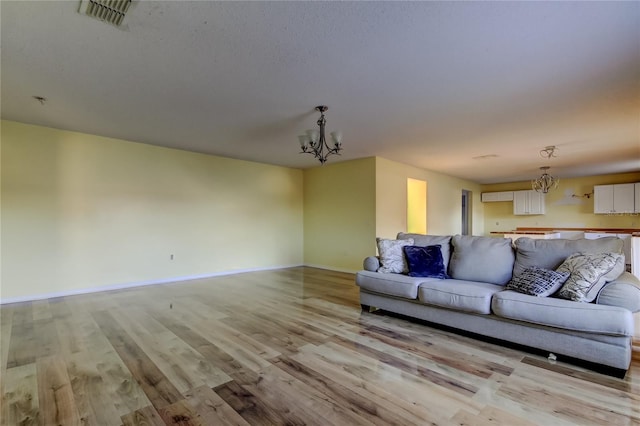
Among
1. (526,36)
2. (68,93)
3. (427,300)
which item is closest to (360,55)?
(526,36)

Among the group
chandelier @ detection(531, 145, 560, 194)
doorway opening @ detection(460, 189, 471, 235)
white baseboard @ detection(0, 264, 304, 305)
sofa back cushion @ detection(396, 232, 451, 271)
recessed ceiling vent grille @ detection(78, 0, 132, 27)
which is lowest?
white baseboard @ detection(0, 264, 304, 305)

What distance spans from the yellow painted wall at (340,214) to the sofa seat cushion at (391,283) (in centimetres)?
238

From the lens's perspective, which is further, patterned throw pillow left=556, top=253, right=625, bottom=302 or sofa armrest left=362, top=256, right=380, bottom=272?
sofa armrest left=362, top=256, right=380, bottom=272

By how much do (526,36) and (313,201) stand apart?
548 centimetres

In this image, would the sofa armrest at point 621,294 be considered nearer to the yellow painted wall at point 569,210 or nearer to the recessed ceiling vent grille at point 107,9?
the recessed ceiling vent grille at point 107,9

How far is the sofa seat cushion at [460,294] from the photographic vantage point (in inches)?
107

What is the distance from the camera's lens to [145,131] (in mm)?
4426

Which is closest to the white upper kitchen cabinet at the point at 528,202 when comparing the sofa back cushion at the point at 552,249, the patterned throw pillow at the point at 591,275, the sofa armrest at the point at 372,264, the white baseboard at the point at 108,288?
the sofa back cushion at the point at 552,249

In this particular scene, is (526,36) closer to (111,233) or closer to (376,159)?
(376,159)

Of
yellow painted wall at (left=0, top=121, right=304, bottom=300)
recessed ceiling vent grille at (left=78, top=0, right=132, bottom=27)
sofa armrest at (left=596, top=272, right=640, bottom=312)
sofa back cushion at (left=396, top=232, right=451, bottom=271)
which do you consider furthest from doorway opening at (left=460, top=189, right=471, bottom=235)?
recessed ceiling vent grille at (left=78, top=0, right=132, bottom=27)

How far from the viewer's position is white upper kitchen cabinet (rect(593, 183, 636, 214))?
299 inches

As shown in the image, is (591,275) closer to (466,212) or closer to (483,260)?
(483,260)

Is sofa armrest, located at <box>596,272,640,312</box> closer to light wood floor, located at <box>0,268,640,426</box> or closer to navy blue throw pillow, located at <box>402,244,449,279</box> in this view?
light wood floor, located at <box>0,268,640,426</box>

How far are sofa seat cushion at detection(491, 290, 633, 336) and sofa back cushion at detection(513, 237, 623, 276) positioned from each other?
583mm
